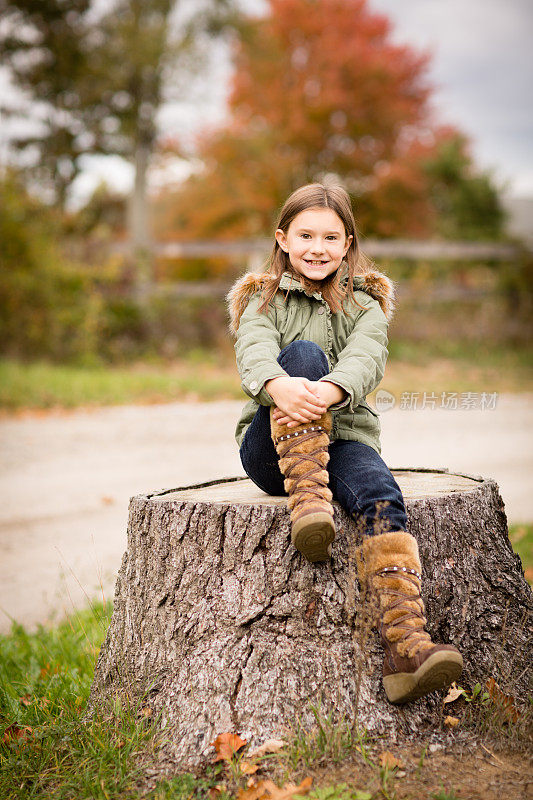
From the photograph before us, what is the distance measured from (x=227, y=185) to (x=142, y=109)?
271 cm

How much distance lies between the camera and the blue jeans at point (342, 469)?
2.32m

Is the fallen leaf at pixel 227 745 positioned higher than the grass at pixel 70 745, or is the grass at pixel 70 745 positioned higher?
the fallen leaf at pixel 227 745

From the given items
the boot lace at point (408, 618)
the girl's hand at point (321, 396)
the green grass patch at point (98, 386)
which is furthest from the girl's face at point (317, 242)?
the green grass patch at point (98, 386)

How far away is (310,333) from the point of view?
2.79 metres

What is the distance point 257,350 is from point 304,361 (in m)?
0.18

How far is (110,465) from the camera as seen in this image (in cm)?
683

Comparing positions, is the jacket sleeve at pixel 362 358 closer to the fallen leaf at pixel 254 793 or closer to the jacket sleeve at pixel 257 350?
the jacket sleeve at pixel 257 350

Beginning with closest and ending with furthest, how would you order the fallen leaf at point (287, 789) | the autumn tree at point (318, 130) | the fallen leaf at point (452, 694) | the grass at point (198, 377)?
the fallen leaf at point (287, 789) < the fallen leaf at point (452, 694) < the grass at point (198, 377) < the autumn tree at point (318, 130)

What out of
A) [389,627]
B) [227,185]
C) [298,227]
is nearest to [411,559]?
[389,627]

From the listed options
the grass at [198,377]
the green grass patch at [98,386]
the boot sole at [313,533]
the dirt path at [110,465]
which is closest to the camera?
the boot sole at [313,533]

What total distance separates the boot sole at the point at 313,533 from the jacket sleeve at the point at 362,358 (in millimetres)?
438

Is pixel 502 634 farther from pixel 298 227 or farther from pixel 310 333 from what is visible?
pixel 298 227

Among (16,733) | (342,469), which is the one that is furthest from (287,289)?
(16,733)

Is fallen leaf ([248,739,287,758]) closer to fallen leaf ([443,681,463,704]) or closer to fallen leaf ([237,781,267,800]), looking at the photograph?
fallen leaf ([237,781,267,800])
